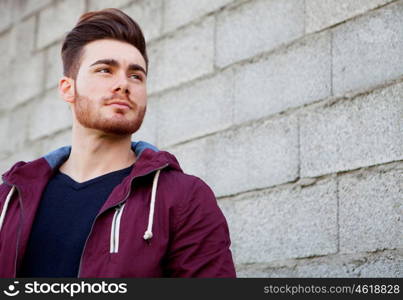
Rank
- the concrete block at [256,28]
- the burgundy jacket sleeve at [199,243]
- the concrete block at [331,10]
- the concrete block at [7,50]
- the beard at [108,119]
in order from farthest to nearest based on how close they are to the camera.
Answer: the concrete block at [7,50]
the concrete block at [256,28]
the concrete block at [331,10]
the beard at [108,119]
the burgundy jacket sleeve at [199,243]

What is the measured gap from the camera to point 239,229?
125 inches

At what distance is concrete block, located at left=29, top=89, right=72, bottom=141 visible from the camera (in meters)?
4.21

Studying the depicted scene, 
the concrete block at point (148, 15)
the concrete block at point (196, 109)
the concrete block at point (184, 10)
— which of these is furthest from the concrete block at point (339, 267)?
the concrete block at point (148, 15)

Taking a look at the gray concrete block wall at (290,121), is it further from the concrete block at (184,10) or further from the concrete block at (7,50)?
the concrete block at (7,50)

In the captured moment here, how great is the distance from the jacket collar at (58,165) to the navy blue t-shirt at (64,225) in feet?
0.22

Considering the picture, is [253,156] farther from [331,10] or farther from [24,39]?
[24,39]

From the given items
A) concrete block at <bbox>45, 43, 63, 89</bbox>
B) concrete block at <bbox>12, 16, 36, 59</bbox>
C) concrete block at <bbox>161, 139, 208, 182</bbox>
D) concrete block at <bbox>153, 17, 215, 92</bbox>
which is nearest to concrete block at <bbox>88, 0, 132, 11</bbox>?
concrete block at <bbox>45, 43, 63, 89</bbox>

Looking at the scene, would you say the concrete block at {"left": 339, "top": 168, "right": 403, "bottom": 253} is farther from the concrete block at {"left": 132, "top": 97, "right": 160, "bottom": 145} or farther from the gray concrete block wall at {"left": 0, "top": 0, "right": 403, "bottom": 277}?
the concrete block at {"left": 132, "top": 97, "right": 160, "bottom": 145}

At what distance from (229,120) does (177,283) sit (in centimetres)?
124

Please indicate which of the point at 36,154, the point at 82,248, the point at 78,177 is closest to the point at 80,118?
the point at 78,177

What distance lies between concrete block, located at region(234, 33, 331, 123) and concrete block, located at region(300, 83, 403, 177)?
0.32 feet

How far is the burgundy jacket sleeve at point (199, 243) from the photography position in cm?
229

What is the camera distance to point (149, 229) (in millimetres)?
2318

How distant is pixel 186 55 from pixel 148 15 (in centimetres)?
41
